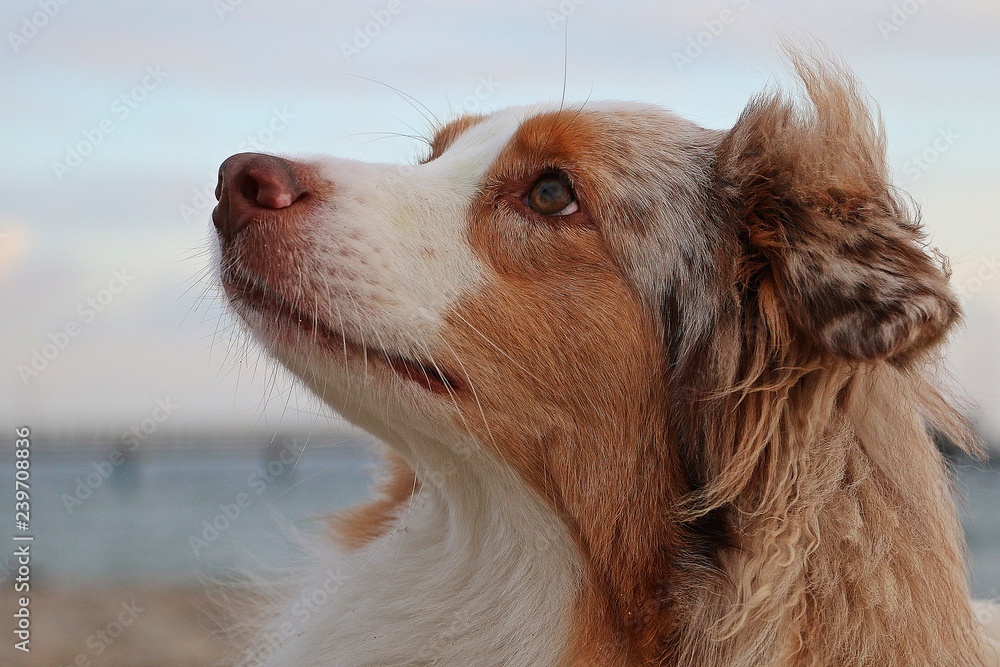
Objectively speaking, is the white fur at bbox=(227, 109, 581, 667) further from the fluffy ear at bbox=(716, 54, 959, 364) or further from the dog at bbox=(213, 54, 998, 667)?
the fluffy ear at bbox=(716, 54, 959, 364)

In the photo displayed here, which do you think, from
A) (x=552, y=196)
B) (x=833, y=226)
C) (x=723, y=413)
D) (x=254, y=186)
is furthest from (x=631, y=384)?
(x=254, y=186)

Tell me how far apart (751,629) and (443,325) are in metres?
1.22

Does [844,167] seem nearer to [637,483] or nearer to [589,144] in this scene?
[589,144]

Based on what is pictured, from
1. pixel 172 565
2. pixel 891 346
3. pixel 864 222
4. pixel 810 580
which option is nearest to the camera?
pixel 891 346

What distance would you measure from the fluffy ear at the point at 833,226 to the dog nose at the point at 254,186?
1.39 m

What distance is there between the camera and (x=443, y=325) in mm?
2689

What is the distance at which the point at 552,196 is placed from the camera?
2857 mm

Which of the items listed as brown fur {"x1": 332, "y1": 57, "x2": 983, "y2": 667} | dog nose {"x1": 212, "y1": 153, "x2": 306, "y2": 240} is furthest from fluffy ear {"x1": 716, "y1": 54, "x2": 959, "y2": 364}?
dog nose {"x1": 212, "y1": 153, "x2": 306, "y2": 240}

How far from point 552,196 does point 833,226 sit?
0.83m

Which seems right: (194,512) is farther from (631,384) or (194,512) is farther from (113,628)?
(631,384)

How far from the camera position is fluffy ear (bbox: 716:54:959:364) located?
2266mm

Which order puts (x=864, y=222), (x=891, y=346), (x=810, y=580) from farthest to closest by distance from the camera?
(x=810, y=580), (x=864, y=222), (x=891, y=346)

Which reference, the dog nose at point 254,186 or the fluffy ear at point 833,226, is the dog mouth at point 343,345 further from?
the fluffy ear at point 833,226

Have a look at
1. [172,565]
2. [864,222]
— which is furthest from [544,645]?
[172,565]
